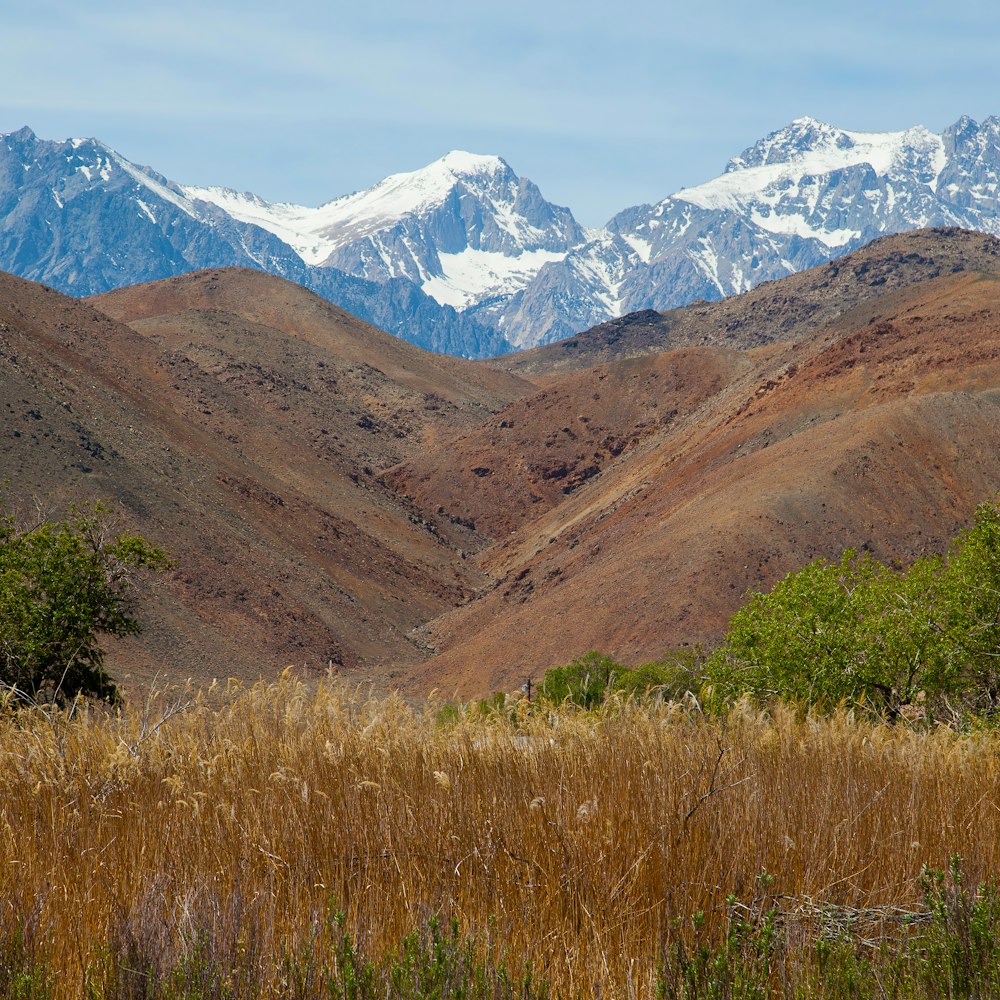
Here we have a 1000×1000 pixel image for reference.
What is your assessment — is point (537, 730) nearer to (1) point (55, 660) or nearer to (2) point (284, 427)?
(1) point (55, 660)

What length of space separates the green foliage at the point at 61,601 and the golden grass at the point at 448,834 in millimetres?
12994

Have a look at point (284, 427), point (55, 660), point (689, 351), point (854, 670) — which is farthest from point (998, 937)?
point (689, 351)

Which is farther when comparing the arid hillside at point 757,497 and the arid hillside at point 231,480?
the arid hillside at point 231,480

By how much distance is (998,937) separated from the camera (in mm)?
5734

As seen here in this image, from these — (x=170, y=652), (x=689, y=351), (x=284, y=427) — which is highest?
(x=689, y=351)

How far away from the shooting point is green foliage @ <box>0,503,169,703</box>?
65.8 ft

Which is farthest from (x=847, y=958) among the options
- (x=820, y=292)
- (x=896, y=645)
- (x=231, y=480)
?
(x=820, y=292)

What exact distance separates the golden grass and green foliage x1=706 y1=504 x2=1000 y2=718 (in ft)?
30.0

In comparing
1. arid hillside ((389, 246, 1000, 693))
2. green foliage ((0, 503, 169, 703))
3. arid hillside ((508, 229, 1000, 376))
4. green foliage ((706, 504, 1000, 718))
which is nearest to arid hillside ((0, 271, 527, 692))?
green foliage ((0, 503, 169, 703))

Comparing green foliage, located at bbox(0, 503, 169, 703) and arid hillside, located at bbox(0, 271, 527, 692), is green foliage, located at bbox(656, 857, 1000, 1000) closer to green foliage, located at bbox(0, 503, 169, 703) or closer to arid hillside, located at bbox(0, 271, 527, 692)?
green foliage, located at bbox(0, 503, 169, 703)

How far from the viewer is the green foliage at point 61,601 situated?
2005 centimetres

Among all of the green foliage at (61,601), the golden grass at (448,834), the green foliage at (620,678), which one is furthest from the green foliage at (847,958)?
the green foliage at (61,601)

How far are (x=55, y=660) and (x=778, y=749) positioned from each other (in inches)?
656

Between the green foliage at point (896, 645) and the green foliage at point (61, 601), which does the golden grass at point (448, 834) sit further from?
the green foliage at point (61, 601)
